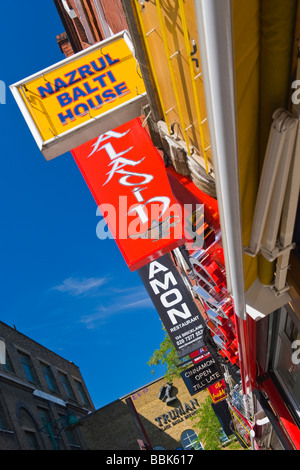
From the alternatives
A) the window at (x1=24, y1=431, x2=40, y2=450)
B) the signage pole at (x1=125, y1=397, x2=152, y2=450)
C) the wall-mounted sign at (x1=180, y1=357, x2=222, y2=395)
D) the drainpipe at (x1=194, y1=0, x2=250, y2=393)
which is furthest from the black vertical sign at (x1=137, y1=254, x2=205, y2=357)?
the signage pole at (x1=125, y1=397, x2=152, y2=450)

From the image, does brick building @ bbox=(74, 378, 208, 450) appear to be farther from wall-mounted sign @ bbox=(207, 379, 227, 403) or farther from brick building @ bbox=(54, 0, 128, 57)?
brick building @ bbox=(54, 0, 128, 57)

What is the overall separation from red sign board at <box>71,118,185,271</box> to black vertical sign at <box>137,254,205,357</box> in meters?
8.31

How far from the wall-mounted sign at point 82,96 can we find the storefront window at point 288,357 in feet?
11.3

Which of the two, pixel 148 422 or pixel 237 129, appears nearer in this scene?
pixel 237 129

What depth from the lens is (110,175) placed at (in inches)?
337

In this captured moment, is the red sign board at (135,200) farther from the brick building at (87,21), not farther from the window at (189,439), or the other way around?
the window at (189,439)

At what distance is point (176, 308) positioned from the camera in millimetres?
16391

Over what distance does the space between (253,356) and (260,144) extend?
5495 millimetres

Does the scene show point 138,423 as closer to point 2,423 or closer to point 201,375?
point 2,423

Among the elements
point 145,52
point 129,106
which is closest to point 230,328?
point 129,106

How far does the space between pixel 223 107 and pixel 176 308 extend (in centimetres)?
1387

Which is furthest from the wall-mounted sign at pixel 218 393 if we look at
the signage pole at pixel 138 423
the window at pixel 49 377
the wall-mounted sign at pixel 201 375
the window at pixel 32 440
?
the window at pixel 49 377

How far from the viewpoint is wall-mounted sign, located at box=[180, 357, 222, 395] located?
15.7 meters

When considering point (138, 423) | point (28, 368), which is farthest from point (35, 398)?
point (138, 423)
